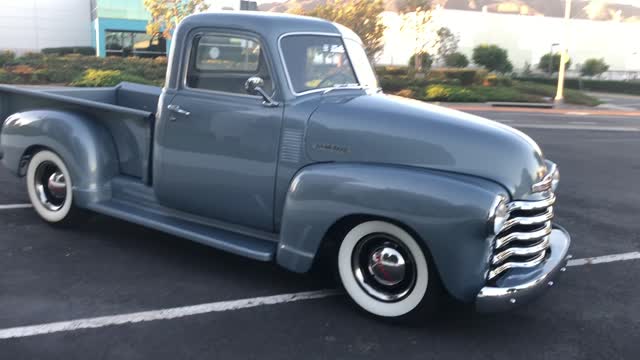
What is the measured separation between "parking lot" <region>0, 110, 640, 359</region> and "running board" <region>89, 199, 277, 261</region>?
0.32 meters

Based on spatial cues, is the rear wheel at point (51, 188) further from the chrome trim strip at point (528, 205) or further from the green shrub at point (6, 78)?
the green shrub at point (6, 78)

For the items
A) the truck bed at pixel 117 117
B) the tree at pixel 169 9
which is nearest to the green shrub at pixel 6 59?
the tree at pixel 169 9

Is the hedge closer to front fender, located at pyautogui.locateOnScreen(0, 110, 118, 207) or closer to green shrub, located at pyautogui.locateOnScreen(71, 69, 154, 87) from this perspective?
green shrub, located at pyautogui.locateOnScreen(71, 69, 154, 87)

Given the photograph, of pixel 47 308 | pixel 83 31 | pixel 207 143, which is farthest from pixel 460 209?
pixel 83 31

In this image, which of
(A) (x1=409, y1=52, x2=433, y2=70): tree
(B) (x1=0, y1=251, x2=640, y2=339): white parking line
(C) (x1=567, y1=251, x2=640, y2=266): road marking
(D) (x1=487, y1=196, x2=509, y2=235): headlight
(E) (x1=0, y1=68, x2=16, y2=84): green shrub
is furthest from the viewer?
(A) (x1=409, y1=52, x2=433, y2=70): tree

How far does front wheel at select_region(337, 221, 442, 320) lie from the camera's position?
3809mm

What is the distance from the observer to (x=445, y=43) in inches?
1634

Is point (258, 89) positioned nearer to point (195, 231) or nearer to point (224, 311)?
point (195, 231)

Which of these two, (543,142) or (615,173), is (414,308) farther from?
(543,142)

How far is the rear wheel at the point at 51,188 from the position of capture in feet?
18.1

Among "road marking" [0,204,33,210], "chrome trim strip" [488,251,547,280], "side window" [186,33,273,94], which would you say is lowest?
"road marking" [0,204,33,210]

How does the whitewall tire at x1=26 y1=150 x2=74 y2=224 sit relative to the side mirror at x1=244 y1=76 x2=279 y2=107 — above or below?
below

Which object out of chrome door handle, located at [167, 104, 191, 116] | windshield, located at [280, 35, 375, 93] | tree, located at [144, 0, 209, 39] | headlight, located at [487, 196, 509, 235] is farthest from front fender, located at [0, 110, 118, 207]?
tree, located at [144, 0, 209, 39]

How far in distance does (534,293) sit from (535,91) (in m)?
31.8
